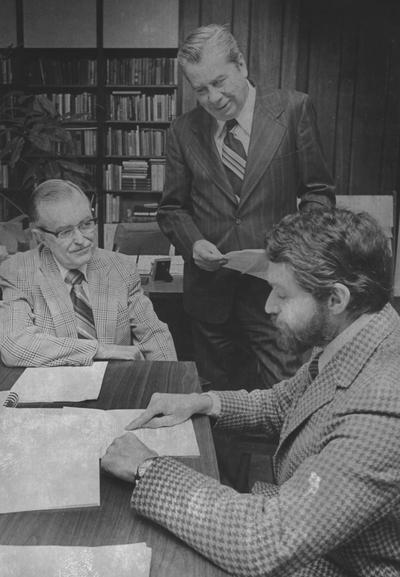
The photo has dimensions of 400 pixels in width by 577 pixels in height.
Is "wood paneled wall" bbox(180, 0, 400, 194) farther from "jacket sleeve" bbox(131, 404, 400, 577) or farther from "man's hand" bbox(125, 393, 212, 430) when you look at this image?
"jacket sleeve" bbox(131, 404, 400, 577)

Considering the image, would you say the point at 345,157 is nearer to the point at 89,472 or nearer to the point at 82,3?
the point at 82,3

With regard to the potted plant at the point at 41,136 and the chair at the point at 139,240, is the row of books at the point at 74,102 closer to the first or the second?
the potted plant at the point at 41,136

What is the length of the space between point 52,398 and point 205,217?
112cm

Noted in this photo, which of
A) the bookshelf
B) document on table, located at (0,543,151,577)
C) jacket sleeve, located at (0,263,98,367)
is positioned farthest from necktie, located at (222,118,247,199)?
the bookshelf

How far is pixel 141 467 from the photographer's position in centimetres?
106

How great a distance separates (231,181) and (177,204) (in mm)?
251

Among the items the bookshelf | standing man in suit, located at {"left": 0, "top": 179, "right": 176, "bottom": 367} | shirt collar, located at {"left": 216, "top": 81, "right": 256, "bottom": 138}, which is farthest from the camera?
the bookshelf

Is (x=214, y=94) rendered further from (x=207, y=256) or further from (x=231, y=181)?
(x=207, y=256)

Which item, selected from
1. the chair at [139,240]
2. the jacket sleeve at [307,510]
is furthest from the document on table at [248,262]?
the chair at [139,240]

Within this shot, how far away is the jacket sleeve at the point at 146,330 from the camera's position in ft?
6.83

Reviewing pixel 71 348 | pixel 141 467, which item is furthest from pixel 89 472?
pixel 71 348

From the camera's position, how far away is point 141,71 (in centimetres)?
523

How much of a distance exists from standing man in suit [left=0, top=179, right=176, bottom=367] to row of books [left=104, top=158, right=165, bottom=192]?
343 cm

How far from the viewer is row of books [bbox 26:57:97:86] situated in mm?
5246
